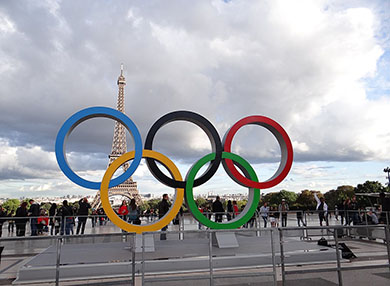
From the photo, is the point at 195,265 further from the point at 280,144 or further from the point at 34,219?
the point at 34,219

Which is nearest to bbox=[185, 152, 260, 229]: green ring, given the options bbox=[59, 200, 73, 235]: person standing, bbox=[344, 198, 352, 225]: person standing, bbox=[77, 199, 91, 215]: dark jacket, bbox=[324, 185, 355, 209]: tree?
bbox=[59, 200, 73, 235]: person standing

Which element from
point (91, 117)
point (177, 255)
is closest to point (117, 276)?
point (177, 255)

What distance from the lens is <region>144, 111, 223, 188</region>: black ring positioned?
11.0m

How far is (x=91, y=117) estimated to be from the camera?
11.3 metres

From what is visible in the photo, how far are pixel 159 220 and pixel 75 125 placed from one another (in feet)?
14.6

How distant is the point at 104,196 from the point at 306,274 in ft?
21.8

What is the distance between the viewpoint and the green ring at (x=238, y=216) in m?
10.9

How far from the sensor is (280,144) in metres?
12.3

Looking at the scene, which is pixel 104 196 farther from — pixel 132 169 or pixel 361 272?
pixel 361 272

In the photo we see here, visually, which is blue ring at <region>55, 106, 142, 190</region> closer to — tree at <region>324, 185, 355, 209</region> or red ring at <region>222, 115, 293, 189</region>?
red ring at <region>222, 115, 293, 189</region>

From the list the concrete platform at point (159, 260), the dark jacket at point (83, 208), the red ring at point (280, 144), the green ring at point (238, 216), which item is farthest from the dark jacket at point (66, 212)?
the red ring at point (280, 144)

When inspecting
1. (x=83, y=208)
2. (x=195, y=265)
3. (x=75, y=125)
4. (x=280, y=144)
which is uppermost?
(x=75, y=125)

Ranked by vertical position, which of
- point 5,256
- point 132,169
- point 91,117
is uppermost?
point 91,117

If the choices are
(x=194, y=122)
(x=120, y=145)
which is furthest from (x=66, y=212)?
(x=120, y=145)
